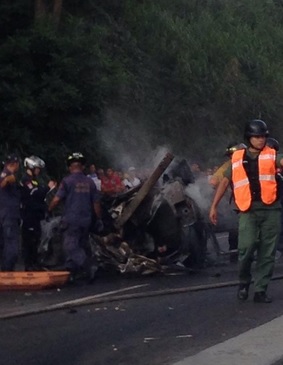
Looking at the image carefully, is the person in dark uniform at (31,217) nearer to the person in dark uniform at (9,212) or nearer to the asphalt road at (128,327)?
the person in dark uniform at (9,212)

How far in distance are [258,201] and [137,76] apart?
822 inches

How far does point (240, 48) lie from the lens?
129 feet

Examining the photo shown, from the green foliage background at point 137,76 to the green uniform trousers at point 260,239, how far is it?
41.8ft

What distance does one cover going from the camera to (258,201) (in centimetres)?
1093

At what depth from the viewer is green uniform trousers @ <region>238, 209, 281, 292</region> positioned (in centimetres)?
1095

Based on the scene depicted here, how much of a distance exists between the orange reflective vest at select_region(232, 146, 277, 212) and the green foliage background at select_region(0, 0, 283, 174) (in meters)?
12.6

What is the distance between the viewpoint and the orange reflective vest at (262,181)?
35.8 feet

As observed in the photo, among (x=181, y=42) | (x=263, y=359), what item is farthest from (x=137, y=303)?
(x=181, y=42)

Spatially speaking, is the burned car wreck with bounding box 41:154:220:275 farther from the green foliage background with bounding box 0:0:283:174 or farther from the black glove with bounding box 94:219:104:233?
the green foliage background with bounding box 0:0:283:174

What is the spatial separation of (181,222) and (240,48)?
25.0 m

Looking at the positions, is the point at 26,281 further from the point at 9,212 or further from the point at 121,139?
the point at 121,139

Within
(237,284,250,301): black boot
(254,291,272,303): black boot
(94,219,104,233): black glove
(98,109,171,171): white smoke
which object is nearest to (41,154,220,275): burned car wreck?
(94,219,104,233): black glove

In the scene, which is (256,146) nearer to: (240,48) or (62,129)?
(62,129)

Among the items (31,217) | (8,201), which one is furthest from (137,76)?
(8,201)
